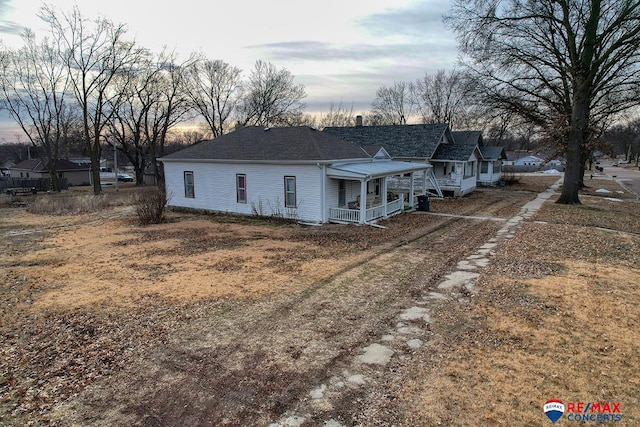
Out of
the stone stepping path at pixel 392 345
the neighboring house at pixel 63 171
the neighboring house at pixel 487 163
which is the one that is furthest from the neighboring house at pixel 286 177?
the neighboring house at pixel 63 171

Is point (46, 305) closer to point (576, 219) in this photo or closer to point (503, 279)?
point (503, 279)

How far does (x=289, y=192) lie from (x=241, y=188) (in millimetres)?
3176

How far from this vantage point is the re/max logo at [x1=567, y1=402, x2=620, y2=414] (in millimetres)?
4500

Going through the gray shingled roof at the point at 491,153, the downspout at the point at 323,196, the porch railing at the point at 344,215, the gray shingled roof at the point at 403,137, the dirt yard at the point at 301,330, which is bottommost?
the dirt yard at the point at 301,330

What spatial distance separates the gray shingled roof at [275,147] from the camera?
1872 cm

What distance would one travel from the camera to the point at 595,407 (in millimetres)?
4566

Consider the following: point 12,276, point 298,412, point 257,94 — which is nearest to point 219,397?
point 298,412

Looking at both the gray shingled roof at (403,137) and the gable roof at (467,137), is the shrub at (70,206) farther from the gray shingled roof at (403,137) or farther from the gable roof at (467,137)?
the gable roof at (467,137)

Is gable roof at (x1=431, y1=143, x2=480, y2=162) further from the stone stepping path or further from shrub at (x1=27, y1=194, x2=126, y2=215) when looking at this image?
shrub at (x1=27, y1=194, x2=126, y2=215)

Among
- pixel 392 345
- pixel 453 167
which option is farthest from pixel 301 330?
pixel 453 167

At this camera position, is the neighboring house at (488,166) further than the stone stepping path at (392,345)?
Yes

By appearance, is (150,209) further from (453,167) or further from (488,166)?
(488,166)

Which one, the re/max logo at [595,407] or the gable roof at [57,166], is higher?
the gable roof at [57,166]

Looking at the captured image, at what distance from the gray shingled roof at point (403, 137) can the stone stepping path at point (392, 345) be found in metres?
18.1
